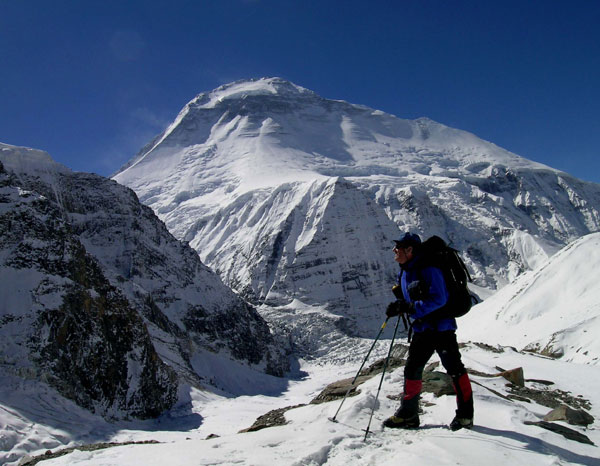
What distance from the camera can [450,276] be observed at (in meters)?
7.26

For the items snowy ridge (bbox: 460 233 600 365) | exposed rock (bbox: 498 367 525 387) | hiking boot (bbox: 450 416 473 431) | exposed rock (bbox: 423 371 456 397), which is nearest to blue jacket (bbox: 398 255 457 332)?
hiking boot (bbox: 450 416 473 431)

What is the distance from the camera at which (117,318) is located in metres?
46.7

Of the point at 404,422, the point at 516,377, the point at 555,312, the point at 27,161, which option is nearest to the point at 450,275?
the point at 404,422

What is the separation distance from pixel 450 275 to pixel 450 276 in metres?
0.02

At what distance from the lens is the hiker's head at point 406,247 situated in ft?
24.8

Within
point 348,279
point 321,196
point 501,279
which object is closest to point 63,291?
point 348,279

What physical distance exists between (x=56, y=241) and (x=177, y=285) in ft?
163

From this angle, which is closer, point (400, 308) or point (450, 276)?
point (450, 276)

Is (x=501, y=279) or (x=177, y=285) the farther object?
(x=501, y=279)

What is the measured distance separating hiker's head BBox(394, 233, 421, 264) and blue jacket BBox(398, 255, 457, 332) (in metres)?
0.12

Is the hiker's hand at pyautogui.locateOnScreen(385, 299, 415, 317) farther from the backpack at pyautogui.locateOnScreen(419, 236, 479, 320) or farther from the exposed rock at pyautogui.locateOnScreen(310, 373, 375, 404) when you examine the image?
the exposed rock at pyautogui.locateOnScreen(310, 373, 375, 404)

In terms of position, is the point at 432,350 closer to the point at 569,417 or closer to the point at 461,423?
the point at 461,423

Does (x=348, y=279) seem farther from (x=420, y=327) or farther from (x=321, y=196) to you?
(x=420, y=327)

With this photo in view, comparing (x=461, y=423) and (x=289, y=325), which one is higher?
(x=461, y=423)
